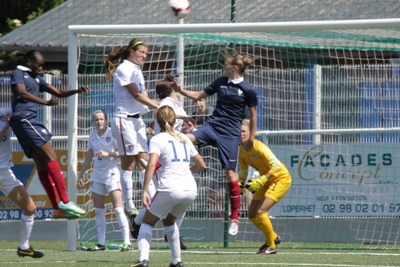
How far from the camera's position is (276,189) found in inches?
531

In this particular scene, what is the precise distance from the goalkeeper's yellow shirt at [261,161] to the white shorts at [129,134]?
167 centimetres

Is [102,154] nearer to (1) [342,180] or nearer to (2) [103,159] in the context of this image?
(2) [103,159]

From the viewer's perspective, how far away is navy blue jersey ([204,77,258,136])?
12422mm

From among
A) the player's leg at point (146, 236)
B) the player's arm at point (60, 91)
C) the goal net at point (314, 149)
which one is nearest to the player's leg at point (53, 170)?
the player's arm at point (60, 91)

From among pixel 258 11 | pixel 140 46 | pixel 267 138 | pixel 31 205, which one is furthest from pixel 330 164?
pixel 258 11

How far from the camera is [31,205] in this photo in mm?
11461

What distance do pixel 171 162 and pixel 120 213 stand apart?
4.08m

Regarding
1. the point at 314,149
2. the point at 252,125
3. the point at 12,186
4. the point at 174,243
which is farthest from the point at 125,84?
the point at 314,149

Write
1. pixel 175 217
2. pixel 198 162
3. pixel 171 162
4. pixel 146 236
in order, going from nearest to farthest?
pixel 171 162
pixel 146 236
pixel 175 217
pixel 198 162

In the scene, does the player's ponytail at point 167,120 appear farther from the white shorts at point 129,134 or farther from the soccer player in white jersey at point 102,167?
the soccer player in white jersey at point 102,167

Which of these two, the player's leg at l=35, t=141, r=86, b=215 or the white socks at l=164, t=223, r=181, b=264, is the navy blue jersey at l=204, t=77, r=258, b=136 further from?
the white socks at l=164, t=223, r=181, b=264

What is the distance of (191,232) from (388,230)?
9.72ft

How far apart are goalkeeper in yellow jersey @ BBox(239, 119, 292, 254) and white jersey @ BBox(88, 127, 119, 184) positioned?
5.85ft

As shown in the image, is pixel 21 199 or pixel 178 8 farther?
pixel 178 8
